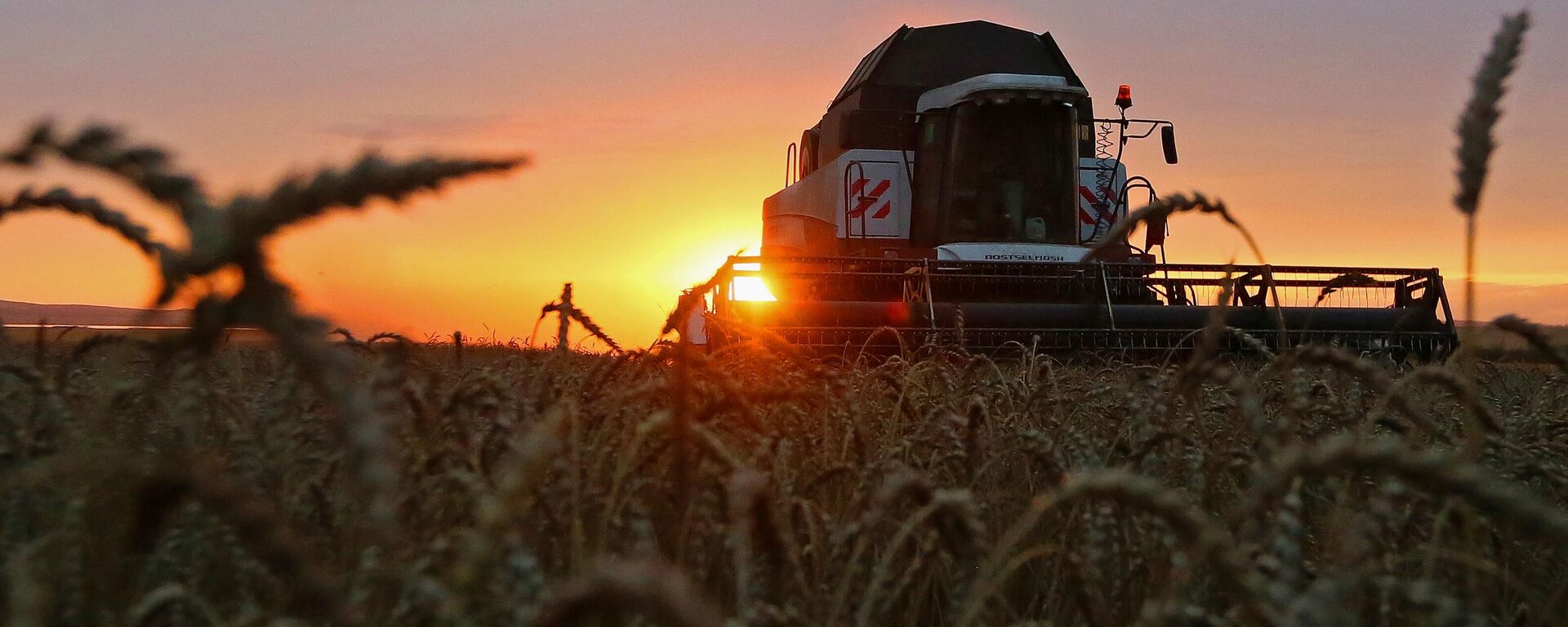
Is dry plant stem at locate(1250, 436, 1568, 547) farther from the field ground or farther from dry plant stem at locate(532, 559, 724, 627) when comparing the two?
dry plant stem at locate(532, 559, 724, 627)

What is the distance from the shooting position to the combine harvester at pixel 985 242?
37.0 ft

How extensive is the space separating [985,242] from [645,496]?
11789 millimetres

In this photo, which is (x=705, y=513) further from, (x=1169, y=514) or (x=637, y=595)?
(x=637, y=595)

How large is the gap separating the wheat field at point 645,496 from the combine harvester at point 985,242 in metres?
7.36

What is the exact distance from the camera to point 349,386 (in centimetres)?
55

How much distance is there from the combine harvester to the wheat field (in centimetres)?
736

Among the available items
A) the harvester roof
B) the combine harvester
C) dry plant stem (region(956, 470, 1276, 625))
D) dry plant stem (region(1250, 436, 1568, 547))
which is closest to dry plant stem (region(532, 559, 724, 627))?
dry plant stem (region(956, 470, 1276, 625))

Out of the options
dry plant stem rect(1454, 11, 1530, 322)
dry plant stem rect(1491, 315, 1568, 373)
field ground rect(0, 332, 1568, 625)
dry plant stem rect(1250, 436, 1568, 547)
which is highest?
dry plant stem rect(1454, 11, 1530, 322)

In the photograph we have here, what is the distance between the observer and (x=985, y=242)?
13336 mm

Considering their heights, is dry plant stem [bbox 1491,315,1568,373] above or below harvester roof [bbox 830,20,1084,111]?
below

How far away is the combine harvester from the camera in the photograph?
11273 mm

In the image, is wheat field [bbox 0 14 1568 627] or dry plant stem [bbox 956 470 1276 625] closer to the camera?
wheat field [bbox 0 14 1568 627]

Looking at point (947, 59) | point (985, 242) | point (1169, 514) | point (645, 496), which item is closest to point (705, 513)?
point (645, 496)

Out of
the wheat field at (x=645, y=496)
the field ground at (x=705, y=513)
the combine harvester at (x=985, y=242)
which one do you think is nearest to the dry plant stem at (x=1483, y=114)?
the wheat field at (x=645, y=496)
